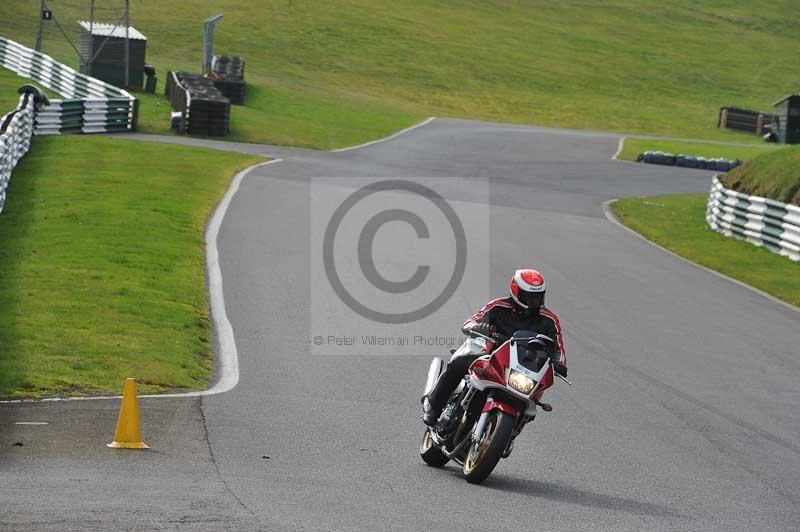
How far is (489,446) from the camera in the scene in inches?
373

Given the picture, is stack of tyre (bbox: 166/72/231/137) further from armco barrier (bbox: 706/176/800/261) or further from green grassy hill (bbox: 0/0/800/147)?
armco barrier (bbox: 706/176/800/261)

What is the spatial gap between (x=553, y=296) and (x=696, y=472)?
28.7ft

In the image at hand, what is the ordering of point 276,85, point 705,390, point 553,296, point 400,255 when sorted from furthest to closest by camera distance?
point 276,85
point 400,255
point 553,296
point 705,390

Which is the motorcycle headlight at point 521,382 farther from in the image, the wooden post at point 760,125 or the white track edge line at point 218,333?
the wooden post at point 760,125

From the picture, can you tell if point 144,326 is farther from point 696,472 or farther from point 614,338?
point 696,472

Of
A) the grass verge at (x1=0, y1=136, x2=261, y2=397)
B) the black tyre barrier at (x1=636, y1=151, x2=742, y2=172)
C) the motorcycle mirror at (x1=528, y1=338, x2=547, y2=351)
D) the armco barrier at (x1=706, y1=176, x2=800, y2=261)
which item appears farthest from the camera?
the black tyre barrier at (x1=636, y1=151, x2=742, y2=172)

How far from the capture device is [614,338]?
16984mm

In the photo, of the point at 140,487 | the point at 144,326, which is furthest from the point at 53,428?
the point at 144,326

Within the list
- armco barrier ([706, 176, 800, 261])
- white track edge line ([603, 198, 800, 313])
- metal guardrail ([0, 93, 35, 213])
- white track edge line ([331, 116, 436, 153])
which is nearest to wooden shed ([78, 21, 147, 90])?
white track edge line ([331, 116, 436, 153])

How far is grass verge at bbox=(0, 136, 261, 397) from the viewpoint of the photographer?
1361cm

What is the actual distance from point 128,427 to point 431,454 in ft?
8.22

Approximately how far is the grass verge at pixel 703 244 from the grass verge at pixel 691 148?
15687 mm

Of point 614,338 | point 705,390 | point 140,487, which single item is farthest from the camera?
A: point 614,338

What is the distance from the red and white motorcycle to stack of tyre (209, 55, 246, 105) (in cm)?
4426
